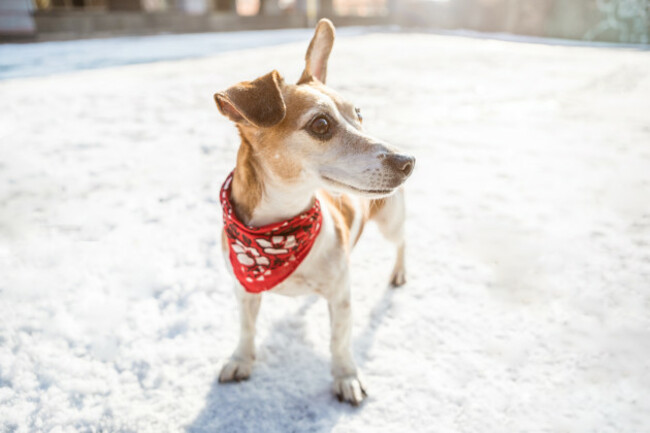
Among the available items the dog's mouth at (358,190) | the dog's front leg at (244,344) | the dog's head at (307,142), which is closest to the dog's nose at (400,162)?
the dog's head at (307,142)

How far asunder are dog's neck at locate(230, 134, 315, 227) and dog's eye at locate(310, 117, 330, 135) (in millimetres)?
272

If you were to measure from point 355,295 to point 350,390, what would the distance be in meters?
0.92

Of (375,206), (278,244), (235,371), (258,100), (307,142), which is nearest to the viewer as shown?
(258,100)

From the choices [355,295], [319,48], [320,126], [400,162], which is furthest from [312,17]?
[400,162]

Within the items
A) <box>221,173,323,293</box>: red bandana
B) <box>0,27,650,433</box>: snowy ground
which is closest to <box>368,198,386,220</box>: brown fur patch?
<box>0,27,650,433</box>: snowy ground

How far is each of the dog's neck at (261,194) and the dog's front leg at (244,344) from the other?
491 millimetres

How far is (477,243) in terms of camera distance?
11.9 feet

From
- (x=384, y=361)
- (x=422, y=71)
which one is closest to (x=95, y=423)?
(x=384, y=361)

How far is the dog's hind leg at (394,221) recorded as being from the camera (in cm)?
292

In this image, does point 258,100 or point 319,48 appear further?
point 319,48

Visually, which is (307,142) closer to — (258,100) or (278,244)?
(258,100)

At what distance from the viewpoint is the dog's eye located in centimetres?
200

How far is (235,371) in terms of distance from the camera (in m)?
2.40

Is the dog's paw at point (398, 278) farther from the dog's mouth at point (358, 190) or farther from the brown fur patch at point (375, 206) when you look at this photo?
the dog's mouth at point (358, 190)
